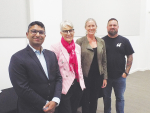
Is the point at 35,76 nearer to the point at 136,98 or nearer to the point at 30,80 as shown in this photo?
the point at 30,80

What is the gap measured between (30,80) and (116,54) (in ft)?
4.60

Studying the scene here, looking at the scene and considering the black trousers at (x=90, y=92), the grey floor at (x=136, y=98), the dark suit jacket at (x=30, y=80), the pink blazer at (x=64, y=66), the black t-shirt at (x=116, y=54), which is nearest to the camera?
the dark suit jacket at (x=30, y=80)

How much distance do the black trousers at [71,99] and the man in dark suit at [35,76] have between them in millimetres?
213

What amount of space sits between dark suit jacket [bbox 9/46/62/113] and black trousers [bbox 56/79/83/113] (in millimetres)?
256

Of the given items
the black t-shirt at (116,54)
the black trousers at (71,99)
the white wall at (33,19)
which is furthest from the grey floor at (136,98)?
the white wall at (33,19)

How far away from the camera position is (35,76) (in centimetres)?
124

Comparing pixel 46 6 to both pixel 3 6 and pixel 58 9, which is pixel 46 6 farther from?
pixel 3 6

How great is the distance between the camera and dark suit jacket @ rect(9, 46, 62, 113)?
1.19 metres

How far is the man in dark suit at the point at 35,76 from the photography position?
1.19 meters

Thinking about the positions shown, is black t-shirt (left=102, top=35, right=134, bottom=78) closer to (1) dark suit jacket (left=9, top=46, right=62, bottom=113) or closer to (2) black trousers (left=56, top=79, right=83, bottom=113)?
(2) black trousers (left=56, top=79, right=83, bottom=113)

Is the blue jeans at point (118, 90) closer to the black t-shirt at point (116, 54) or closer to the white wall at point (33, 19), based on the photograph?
the black t-shirt at point (116, 54)

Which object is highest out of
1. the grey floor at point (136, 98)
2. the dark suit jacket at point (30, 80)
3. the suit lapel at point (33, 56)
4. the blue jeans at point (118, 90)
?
the suit lapel at point (33, 56)

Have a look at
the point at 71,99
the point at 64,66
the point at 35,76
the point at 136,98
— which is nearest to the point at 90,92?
the point at 71,99

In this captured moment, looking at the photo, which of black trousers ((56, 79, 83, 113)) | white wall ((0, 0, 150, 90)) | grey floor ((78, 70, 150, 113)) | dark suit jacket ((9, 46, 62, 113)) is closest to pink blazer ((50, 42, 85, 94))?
black trousers ((56, 79, 83, 113))
